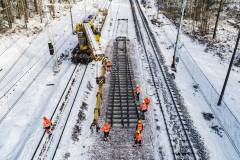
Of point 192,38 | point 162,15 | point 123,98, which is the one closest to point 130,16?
point 162,15

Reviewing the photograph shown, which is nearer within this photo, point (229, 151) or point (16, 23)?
point (229, 151)

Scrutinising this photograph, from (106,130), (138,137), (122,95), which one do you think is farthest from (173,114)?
(106,130)

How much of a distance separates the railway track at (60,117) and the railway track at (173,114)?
25.6 ft

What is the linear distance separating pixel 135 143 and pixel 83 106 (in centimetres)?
654

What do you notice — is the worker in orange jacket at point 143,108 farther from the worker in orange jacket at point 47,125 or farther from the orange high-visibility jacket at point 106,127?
the worker in orange jacket at point 47,125

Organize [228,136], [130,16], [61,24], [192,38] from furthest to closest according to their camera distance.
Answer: [130,16]
[61,24]
[192,38]
[228,136]

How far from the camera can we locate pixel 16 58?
34.2 metres

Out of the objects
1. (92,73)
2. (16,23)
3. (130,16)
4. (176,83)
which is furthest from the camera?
(130,16)

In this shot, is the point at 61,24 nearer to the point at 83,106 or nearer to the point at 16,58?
the point at 16,58

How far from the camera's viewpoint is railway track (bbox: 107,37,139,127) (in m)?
21.8

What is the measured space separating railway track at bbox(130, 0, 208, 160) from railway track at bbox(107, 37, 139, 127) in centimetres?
240

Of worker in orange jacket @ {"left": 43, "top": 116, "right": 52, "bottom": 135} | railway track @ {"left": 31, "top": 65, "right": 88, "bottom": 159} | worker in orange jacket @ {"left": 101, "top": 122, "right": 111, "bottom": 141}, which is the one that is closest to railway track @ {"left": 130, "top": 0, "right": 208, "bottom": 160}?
worker in orange jacket @ {"left": 101, "top": 122, "right": 111, "bottom": 141}

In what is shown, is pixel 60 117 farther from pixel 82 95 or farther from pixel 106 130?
pixel 106 130

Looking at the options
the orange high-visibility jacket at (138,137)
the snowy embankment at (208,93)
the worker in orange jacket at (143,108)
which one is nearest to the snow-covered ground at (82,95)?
the snowy embankment at (208,93)
